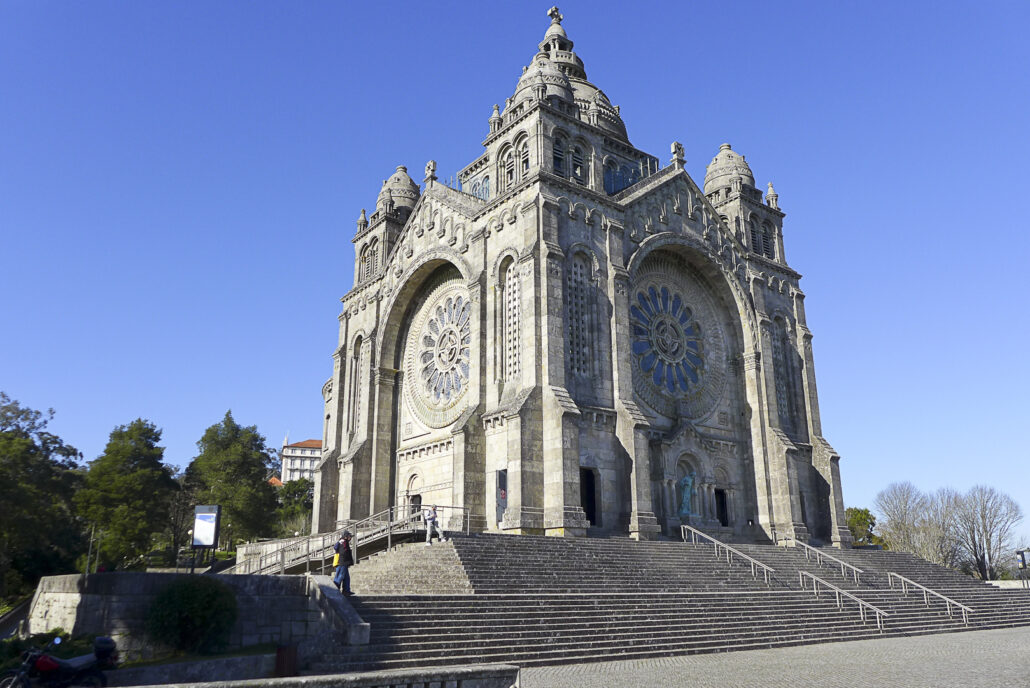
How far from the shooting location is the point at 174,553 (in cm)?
5197

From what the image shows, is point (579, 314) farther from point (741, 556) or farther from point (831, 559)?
point (831, 559)

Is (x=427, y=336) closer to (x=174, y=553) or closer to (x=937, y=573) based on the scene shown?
(x=937, y=573)

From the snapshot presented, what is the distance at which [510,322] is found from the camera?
30047 mm

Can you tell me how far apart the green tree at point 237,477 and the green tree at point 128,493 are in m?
2.81

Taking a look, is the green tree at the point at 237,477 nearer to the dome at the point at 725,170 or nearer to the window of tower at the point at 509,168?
the window of tower at the point at 509,168

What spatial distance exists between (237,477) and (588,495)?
32582 mm

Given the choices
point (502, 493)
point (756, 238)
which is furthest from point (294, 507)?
point (756, 238)

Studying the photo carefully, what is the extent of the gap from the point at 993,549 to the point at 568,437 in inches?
2143

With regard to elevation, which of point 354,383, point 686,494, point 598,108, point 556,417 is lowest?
point 686,494

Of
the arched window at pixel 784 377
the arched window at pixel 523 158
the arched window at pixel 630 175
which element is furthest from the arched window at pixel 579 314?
the arched window at pixel 784 377

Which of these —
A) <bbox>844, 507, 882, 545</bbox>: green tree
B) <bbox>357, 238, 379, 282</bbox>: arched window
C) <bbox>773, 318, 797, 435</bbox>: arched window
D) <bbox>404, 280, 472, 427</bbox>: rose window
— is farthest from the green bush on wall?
<bbox>844, 507, 882, 545</bbox>: green tree

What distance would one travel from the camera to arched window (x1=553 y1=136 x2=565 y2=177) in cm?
3189

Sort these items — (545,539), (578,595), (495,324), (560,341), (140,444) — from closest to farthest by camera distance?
(578,595) → (545,539) → (560,341) → (495,324) → (140,444)

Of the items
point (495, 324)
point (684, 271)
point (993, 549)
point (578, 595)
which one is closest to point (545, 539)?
point (578, 595)
